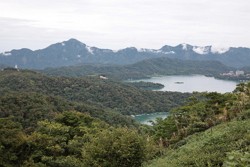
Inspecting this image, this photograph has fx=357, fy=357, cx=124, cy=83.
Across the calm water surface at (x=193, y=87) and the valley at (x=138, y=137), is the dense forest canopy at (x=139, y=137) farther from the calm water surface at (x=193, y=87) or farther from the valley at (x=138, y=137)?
the calm water surface at (x=193, y=87)

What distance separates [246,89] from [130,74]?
157 m

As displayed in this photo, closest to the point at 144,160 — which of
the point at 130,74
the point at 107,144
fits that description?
the point at 107,144

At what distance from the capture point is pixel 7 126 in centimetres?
2075

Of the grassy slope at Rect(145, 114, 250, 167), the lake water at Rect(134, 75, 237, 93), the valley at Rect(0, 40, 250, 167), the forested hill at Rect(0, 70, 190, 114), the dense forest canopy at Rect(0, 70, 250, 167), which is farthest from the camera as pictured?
the lake water at Rect(134, 75, 237, 93)

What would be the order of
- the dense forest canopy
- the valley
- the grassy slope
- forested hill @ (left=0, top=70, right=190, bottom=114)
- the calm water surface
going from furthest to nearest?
1. forested hill @ (left=0, top=70, right=190, bottom=114)
2. the calm water surface
3. the valley
4. the dense forest canopy
5. the grassy slope

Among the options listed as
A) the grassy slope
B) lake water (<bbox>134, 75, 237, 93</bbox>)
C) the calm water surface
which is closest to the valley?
the grassy slope

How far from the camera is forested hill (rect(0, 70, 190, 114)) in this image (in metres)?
75.4

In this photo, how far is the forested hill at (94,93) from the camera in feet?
247

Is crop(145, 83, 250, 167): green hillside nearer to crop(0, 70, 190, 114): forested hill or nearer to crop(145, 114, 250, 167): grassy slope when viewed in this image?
crop(145, 114, 250, 167): grassy slope

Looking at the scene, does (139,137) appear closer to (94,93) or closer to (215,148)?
(215,148)

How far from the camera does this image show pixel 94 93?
278 ft

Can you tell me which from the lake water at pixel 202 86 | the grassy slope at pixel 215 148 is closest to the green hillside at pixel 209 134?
the grassy slope at pixel 215 148

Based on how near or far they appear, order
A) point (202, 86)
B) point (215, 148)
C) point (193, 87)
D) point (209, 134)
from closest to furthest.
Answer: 1. point (215, 148)
2. point (209, 134)
3. point (193, 87)
4. point (202, 86)

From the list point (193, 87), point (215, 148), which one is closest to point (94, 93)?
point (193, 87)
